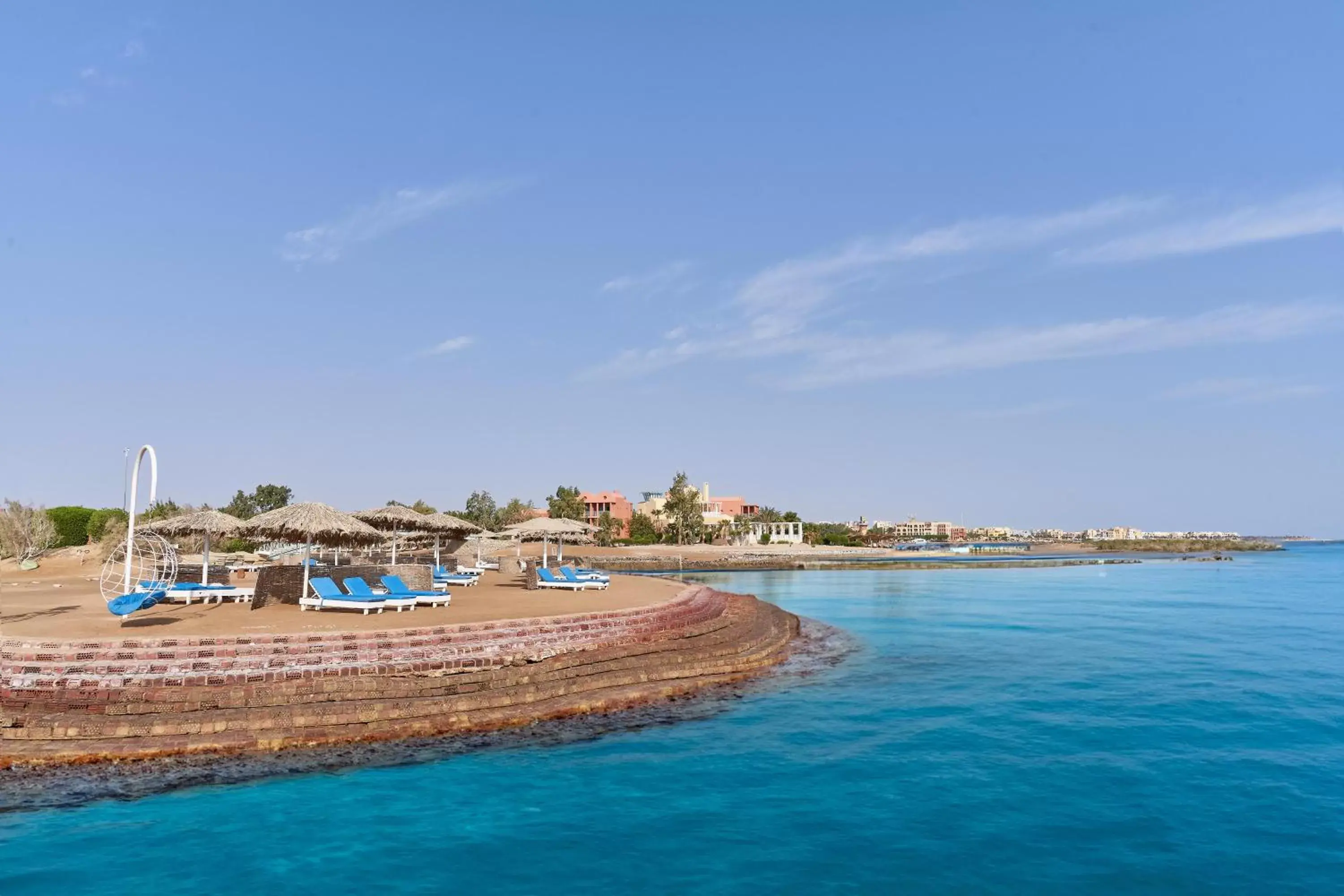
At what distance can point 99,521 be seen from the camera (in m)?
47.9

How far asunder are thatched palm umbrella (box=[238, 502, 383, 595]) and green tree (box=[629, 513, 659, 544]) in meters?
85.9

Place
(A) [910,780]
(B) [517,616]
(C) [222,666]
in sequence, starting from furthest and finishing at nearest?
(B) [517,616] → (C) [222,666] → (A) [910,780]

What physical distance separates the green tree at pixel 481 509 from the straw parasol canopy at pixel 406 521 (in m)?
71.3

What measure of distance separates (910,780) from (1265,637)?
23.4m

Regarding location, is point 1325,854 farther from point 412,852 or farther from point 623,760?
point 412,852

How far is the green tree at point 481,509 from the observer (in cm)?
10050

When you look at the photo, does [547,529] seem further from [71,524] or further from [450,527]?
[71,524]

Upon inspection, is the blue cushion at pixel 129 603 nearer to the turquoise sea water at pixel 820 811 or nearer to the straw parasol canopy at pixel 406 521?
the turquoise sea water at pixel 820 811

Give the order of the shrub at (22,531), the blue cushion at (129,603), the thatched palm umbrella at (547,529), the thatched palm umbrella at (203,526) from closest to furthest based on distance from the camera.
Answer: the blue cushion at (129,603) < the thatched palm umbrella at (203,526) < the thatched palm umbrella at (547,529) < the shrub at (22,531)

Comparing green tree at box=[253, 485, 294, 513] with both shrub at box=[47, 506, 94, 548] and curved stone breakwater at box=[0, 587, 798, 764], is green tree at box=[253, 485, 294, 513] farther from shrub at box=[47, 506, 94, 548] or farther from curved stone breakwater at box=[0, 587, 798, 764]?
curved stone breakwater at box=[0, 587, 798, 764]

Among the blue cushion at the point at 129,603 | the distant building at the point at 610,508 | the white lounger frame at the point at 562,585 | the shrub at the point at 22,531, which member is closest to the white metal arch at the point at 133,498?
the blue cushion at the point at 129,603

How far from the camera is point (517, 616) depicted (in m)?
17.8

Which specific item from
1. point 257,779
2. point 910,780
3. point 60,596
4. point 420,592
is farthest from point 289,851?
point 60,596

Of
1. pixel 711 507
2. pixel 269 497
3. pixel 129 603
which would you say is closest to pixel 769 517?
pixel 711 507
